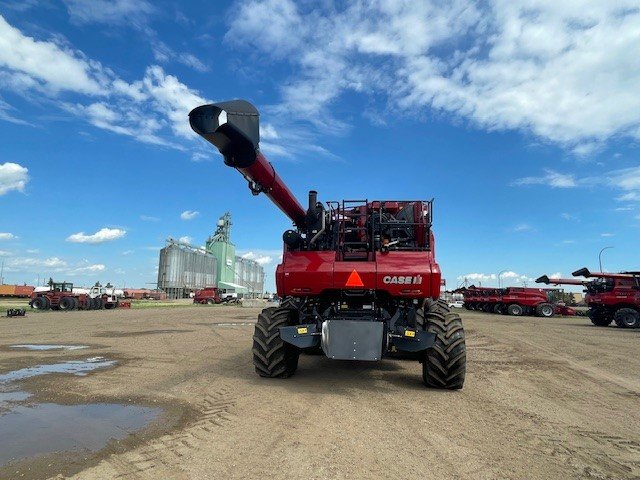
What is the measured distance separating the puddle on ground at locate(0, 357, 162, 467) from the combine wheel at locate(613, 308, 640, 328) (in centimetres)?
2588

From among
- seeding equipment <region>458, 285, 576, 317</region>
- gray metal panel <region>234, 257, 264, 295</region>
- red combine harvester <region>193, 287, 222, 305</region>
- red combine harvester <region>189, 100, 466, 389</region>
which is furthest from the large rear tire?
gray metal panel <region>234, 257, 264, 295</region>

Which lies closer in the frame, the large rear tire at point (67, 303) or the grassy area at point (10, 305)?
the grassy area at point (10, 305)

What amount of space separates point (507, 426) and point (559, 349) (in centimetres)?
906

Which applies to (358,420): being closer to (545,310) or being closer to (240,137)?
(240,137)

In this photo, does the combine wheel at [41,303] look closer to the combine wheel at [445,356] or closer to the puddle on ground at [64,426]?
the puddle on ground at [64,426]

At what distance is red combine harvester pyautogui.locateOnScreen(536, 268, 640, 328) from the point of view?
76.8ft

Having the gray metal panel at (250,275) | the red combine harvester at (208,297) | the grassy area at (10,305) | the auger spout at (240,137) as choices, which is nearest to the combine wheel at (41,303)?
the grassy area at (10,305)

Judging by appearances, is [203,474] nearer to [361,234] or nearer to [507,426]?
[507,426]

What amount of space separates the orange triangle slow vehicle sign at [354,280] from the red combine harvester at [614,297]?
2312 cm

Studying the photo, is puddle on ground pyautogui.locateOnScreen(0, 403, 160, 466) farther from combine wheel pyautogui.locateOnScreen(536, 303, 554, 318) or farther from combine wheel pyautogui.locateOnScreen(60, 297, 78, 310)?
combine wheel pyautogui.locateOnScreen(536, 303, 554, 318)

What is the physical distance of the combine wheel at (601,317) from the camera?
81.3 ft

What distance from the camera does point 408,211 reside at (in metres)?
7.89

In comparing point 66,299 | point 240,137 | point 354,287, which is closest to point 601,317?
point 354,287

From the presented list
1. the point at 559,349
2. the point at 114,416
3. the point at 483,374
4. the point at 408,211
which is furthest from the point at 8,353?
the point at 559,349
